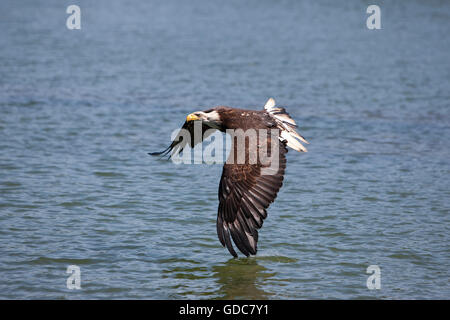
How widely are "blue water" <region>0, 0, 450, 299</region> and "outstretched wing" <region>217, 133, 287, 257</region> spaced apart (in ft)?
1.65

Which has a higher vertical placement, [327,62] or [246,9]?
[246,9]

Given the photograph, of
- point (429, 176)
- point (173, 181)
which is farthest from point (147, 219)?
point (429, 176)

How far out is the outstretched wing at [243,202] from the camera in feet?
24.9

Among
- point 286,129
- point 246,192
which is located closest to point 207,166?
point 286,129

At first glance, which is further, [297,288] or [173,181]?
[173,181]

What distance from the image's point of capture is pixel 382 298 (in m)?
7.31

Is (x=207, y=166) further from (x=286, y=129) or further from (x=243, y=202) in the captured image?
(x=243, y=202)

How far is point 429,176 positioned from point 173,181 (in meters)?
4.17

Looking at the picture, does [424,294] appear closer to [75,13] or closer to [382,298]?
[382,298]

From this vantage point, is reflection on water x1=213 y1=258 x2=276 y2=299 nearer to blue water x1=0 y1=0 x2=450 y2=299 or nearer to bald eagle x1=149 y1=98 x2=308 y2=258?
blue water x1=0 y1=0 x2=450 y2=299

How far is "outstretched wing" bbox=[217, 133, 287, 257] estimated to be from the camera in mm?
7598

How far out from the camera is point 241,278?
7770mm

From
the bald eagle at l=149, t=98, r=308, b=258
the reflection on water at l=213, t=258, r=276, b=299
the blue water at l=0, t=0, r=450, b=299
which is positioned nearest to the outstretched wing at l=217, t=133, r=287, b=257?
the bald eagle at l=149, t=98, r=308, b=258

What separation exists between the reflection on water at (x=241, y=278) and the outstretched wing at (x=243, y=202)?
297 mm
